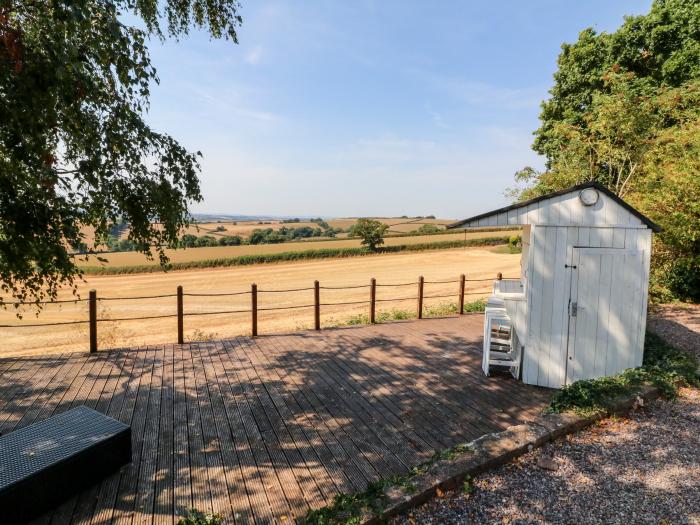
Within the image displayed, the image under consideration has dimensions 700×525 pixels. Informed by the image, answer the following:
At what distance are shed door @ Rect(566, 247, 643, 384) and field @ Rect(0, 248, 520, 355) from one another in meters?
5.63

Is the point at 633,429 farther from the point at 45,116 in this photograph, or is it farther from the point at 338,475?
the point at 45,116

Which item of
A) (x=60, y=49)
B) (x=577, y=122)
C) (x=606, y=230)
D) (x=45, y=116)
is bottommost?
(x=606, y=230)

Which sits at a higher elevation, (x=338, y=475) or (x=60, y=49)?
(x=60, y=49)

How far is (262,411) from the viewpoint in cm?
452

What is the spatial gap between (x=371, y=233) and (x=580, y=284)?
3452cm

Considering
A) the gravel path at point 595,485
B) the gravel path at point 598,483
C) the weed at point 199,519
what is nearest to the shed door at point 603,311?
the gravel path at point 598,483

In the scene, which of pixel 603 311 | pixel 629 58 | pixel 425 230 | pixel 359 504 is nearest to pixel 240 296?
pixel 603 311

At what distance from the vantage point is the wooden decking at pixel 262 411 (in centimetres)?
308

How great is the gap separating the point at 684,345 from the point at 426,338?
443 cm

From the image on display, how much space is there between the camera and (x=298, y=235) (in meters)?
49.4

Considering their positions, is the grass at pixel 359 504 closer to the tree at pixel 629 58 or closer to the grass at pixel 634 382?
the grass at pixel 634 382

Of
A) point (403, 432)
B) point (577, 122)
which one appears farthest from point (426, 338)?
point (577, 122)

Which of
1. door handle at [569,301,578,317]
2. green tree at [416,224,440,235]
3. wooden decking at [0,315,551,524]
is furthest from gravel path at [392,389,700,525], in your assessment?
green tree at [416,224,440,235]

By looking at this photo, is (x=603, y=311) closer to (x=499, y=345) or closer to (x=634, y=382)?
(x=634, y=382)
